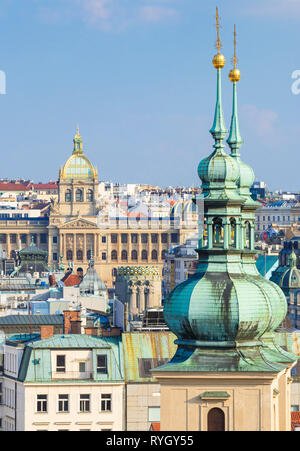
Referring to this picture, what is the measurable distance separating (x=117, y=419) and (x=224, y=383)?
21.9 metres

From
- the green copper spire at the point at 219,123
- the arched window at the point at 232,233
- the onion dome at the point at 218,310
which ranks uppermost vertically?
the green copper spire at the point at 219,123

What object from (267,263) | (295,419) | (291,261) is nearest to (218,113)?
(295,419)

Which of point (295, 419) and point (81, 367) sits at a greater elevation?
point (81, 367)

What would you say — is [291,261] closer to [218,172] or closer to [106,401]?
[106,401]

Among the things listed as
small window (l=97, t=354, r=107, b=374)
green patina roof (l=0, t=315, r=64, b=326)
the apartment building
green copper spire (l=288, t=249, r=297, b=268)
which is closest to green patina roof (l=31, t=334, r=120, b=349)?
the apartment building

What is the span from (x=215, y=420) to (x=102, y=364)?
23.0 meters

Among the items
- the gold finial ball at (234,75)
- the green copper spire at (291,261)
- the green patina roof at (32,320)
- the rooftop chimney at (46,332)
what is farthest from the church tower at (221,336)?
the green copper spire at (291,261)

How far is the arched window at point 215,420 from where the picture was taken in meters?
33.4

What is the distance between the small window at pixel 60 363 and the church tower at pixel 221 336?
801 inches

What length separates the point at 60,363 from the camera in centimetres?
5662

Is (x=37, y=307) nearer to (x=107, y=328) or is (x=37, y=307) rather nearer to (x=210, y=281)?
(x=107, y=328)

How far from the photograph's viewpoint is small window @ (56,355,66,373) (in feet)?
185

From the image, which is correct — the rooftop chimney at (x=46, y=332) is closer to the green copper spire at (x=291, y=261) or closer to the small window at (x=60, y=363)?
the small window at (x=60, y=363)
